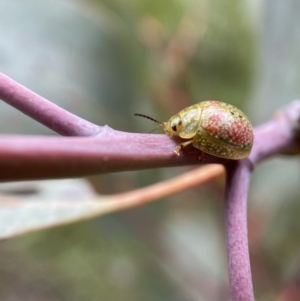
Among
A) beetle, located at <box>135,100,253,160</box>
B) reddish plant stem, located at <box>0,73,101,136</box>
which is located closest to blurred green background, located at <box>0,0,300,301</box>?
beetle, located at <box>135,100,253,160</box>

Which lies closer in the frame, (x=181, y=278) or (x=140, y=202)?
(x=140, y=202)

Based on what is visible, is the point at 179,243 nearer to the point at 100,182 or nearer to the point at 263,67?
the point at 100,182

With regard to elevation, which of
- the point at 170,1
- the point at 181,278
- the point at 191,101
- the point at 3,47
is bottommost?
the point at 181,278

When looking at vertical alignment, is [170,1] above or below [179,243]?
above

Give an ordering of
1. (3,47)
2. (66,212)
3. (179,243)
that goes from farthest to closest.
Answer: (179,243)
(3,47)
(66,212)

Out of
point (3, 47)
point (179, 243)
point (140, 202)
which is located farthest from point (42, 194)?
point (179, 243)

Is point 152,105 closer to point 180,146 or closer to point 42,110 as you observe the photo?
point 180,146

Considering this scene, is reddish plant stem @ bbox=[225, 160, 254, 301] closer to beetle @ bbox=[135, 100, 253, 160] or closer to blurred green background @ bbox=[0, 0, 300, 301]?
beetle @ bbox=[135, 100, 253, 160]

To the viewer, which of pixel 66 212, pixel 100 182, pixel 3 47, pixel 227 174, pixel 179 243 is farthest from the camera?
pixel 179 243
